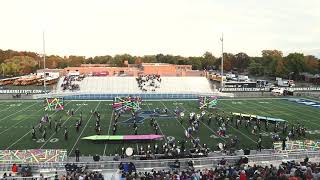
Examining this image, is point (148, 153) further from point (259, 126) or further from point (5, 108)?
point (5, 108)

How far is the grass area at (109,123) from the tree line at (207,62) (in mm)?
48520

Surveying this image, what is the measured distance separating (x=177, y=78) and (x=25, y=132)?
155 feet

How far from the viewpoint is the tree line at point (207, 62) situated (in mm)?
97775

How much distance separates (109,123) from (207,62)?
11450 centimetres

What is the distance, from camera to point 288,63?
97.1m

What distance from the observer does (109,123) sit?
32719mm

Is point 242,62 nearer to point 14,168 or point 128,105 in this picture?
point 128,105

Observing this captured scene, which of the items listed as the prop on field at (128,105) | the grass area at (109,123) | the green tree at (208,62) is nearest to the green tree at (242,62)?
the green tree at (208,62)

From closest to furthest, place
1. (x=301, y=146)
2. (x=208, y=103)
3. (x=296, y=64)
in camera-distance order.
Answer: (x=301, y=146), (x=208, y=103), (x=296, y=64)

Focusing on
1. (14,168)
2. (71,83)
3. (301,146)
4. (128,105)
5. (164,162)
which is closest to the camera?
(14,168)

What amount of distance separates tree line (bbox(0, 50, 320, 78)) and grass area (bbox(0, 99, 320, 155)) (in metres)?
48.5

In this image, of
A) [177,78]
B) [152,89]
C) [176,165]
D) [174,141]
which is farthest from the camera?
[177,78]

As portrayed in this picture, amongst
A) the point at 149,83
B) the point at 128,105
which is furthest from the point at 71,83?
the point at 128,105

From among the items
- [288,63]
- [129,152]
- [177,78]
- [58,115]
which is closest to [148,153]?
[129,152]
